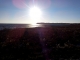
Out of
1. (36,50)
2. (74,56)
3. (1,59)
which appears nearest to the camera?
(1,59)

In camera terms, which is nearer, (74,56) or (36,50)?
(74,56)

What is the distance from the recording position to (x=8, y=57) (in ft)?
43.1

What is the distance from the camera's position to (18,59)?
12.6 metres

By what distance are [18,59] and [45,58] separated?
2292 millimetres

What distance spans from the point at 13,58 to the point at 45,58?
109 inches

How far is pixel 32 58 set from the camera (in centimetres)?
1290

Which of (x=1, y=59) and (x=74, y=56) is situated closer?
(x=1, y=59)

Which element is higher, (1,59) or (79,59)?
(1,59)

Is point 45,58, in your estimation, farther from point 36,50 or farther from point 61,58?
point 36,50

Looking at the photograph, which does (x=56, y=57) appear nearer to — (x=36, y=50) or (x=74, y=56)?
(x=74, y=56)

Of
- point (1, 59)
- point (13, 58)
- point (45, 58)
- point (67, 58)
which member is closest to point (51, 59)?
point (45, 58)

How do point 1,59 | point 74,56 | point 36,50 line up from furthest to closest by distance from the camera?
point 36,50, point 74,56, point 1,59

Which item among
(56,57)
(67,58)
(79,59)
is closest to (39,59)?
(56,57)

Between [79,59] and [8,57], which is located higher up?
[8,57]
